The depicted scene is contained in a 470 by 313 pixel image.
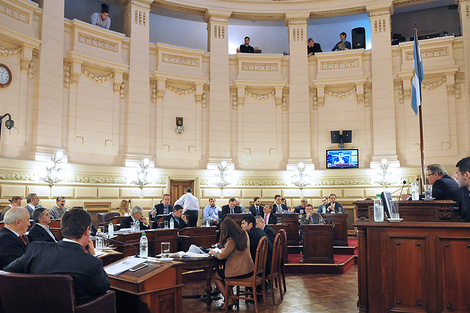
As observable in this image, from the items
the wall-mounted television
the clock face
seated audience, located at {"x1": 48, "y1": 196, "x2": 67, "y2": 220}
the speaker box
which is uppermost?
the speaker box

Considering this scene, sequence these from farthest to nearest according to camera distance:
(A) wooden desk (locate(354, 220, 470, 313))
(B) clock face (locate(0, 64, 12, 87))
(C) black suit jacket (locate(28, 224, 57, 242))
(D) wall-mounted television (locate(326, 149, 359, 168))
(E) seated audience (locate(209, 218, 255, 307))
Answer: (D) wall-mounted television (locate(326, 149, 359, 168))
(B) clock face (locate(0, 64, 12, 87))
(E) seated audience (locate(209, 218, 255, 307))
(C) black suit jacket (locate(28, 224, 57, 242))
(A) wooden desk (locate(354, 220, 470, 313))

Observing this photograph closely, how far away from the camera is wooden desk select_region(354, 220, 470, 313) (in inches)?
146

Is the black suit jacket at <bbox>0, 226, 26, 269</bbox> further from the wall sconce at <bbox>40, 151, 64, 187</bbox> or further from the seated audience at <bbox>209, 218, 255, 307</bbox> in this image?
the wall sconce at <bbox>40, 151, 64, 187</bbox>

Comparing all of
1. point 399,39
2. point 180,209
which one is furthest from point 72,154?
point 399,39

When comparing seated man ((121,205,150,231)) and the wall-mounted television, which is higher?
the wall-mounted television

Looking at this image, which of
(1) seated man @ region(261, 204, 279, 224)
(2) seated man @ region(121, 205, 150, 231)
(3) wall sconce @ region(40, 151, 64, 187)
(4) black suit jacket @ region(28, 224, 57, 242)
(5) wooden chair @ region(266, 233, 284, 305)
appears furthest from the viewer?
(3) wall sconce @ region(40, 151, 64, 187)

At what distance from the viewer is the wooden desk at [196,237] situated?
8312mm

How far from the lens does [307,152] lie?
14.4m

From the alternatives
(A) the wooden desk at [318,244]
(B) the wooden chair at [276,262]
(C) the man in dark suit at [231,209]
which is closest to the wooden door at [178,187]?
(C) the man in dark suit at [231,209]

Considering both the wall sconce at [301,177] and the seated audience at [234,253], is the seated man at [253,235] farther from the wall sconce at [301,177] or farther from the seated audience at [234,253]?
the wall sconce at [301,177]

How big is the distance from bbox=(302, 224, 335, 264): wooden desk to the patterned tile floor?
0.66m

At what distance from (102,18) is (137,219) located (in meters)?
8.59

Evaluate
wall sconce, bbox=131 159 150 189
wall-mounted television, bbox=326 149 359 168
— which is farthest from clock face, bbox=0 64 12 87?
wall-mounted television, bbox=326 149 359 168

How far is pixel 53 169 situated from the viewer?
11.0 meters
